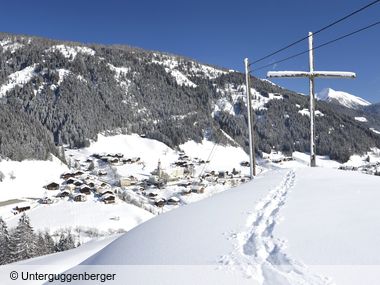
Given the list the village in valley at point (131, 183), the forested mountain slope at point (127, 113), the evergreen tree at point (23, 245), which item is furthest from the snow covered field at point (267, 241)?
the forested mountain slope at point (127, 113)

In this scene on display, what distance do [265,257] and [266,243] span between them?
→ 18.5 inches

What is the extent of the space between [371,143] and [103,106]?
418ft

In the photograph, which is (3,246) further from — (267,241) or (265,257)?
(265,257)

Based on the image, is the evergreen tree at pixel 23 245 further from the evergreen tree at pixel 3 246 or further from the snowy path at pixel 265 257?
the snowy path at pixel 265 257

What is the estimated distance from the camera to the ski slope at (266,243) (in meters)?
3.79

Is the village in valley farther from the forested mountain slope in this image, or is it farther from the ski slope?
the ski slope

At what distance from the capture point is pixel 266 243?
4.75m

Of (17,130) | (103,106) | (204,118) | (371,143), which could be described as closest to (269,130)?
(204,118)

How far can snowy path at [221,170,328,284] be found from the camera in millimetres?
3658

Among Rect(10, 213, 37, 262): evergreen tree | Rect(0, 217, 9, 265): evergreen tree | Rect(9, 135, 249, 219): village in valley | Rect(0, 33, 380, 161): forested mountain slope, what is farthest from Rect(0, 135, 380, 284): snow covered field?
Rect(0, 33, 380, 161): forested mountain slope

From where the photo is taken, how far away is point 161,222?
24.0ft

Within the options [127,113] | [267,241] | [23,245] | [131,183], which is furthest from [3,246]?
[127,113]

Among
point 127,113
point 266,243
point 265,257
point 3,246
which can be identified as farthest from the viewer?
point 127,113

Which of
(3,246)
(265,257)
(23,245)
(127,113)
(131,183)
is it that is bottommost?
(3,246)
